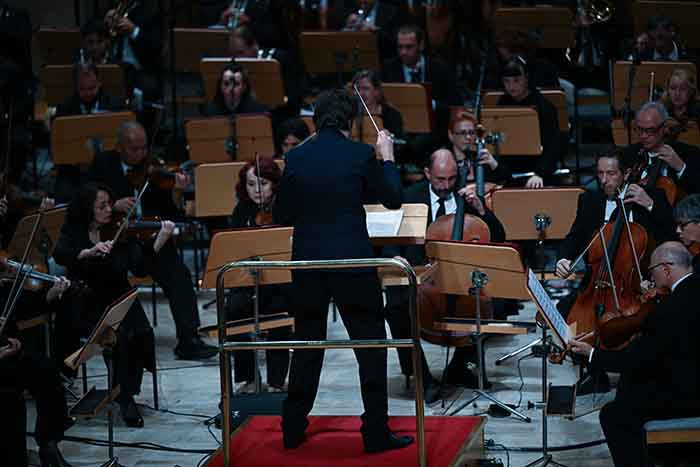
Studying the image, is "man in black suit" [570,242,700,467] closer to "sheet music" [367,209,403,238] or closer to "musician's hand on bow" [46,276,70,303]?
"sheet music" [367,209,403,238]

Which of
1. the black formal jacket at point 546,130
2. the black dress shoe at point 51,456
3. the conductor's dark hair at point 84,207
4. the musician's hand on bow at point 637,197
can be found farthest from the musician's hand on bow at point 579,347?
the black formal jacket at point 546,130

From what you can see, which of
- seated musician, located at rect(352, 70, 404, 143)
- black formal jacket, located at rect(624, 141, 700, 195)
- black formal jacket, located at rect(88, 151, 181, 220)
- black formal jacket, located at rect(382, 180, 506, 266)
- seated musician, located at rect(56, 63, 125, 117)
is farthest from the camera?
seated musician, located at rect(56, 63, 125, 117)

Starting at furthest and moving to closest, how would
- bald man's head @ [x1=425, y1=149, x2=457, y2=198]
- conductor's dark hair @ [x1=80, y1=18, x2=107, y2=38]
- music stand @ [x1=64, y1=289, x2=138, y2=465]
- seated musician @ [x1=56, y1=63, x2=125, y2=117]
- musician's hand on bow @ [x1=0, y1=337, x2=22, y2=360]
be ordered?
conductor's dark hair @ [x1=80, y1=18, x2=107, y2=38], seated musician @ [x1=56, y1=63, x2=125, y2=117], bald man's head @ [x1=425, y1=149, x2=457, y2=198], musician's hand on bow @ [x1=0, y1=337, x2=22, y2=360], music stand @ [x1=64, y1=289, x2=138, y2=465]

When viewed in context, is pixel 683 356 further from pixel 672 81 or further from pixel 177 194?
pixel 177 194

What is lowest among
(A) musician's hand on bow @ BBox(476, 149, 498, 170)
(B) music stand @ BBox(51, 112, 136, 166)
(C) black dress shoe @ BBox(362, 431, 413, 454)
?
(C) black dress shoe @ BBox(362, 431, 413, 454)

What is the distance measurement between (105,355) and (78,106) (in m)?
3.57

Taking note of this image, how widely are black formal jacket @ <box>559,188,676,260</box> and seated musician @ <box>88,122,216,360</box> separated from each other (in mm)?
2005

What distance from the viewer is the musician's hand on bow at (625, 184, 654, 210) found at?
6117 millimetres

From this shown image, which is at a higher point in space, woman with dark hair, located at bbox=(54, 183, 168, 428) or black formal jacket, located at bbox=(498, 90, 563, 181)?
black formal jacket, located at bbox=(498, 90, 563, 181)

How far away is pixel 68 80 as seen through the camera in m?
8.72

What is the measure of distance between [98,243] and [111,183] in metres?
1.22

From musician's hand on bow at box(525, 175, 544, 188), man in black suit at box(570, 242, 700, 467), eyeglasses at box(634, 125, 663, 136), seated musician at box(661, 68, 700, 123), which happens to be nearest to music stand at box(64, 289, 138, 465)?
man in black suit at box(570, 242, 700, 467)

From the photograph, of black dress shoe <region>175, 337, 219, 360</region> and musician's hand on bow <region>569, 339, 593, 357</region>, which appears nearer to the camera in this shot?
musician's hand on bow <region>569, 339, 593, 357</region>

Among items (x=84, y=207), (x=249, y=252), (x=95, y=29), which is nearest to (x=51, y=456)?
(x=249, y=252)
